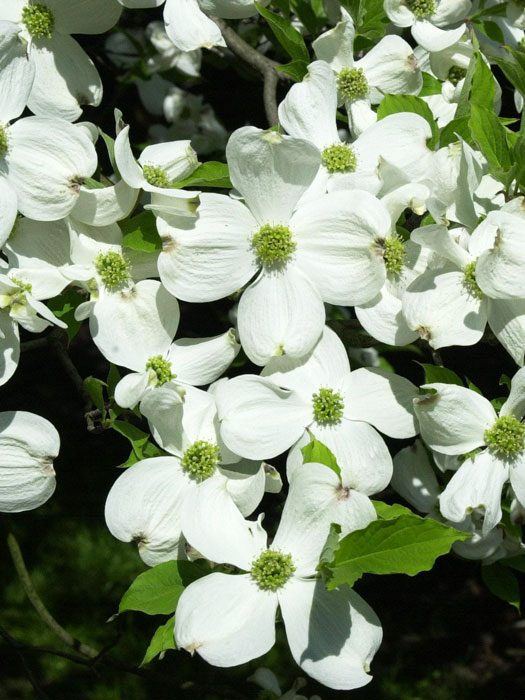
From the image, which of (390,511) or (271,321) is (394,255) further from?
(390,511)

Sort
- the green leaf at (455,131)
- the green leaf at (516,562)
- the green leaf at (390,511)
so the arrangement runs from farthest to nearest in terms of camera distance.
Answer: the green leaf at (516,562), the green leaf at (455,131), the green leaf at (390,511)

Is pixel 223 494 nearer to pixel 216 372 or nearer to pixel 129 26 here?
pixel 216 372

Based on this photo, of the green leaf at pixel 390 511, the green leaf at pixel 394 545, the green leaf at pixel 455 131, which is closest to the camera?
the green leaf at pixel 394 545

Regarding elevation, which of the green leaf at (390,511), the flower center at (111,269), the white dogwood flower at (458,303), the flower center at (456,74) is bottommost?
the green leaf at (390,511)

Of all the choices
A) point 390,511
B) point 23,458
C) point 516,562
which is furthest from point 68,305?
point 516,562

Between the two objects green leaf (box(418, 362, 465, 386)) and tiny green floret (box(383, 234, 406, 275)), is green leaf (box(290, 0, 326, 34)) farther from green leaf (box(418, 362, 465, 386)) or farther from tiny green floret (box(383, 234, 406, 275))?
green leaf (box(418, 362, 465, 386))

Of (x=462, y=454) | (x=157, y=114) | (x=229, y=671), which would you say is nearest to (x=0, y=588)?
(x=229, y=671)

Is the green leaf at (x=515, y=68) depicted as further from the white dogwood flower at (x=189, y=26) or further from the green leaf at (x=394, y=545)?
the green leaf at (x=394, y=545)

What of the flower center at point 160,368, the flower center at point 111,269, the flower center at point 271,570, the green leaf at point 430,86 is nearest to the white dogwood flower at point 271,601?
the flower center at point 271,570
